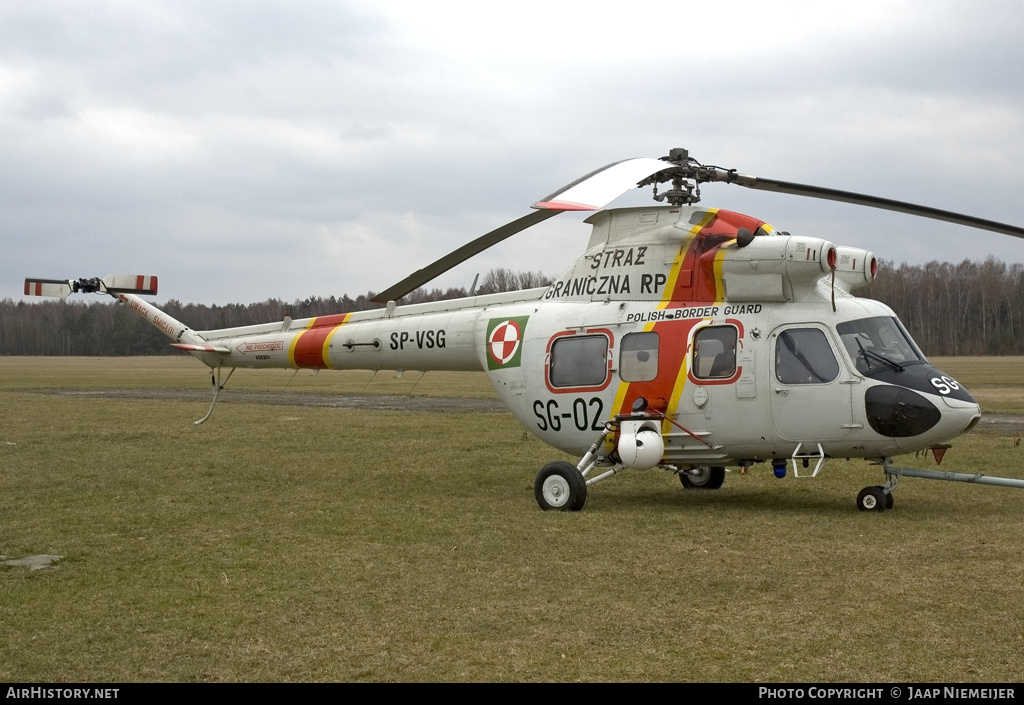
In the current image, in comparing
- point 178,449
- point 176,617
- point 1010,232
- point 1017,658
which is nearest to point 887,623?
point 1017,658

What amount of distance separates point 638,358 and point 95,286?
10.2 m

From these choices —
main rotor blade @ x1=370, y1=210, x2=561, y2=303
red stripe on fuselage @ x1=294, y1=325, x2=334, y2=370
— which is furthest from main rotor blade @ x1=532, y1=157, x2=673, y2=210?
red stripe on fuselage @ x1=294, y1=325, x2=334, y2=370

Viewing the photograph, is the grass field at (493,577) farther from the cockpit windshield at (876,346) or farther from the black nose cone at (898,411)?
the cockpit windshield at (876,346)

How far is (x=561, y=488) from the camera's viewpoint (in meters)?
11.4

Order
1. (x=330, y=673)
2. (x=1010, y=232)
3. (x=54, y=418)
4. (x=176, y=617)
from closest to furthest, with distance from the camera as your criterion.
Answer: (x=330, y=673) → (x=176, y=617) → (x=1010, y=232) → (x=54, y=418)

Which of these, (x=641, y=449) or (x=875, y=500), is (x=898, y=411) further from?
(x=641, y=449)

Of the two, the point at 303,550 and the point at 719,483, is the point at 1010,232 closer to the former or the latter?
the point at 719,483

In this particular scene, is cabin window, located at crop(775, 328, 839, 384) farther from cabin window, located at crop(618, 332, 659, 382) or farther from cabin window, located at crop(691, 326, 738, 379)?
cabin window, located at crop(618, 332, 659, 382)

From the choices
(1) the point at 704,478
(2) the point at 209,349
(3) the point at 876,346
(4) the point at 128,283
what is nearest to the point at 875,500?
(3) the point at 876,346

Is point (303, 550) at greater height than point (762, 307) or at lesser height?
lesser

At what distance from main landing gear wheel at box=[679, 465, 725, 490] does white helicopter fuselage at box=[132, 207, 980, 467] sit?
1.57m

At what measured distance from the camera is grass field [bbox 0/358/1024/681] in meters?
5.86

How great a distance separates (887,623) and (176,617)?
481 cm

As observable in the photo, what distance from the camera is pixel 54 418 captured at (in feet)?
82.6
